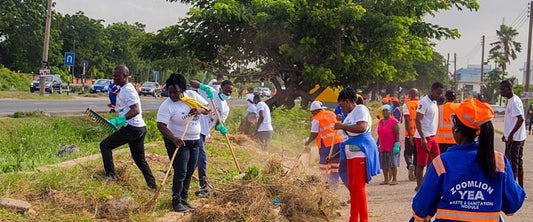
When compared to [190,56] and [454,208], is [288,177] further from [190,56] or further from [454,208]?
[190,56]

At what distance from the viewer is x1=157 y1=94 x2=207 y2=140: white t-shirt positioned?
631 centimetres

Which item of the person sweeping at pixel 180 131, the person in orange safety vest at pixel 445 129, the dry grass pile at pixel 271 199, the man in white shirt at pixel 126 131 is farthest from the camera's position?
the person in orange safety vest at pixel 445 129

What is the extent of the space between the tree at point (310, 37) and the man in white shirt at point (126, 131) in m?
9.27

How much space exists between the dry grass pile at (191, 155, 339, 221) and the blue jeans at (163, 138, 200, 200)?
1.25ft

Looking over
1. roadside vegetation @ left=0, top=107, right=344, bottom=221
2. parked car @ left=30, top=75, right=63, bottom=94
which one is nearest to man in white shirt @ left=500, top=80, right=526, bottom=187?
roadside vegetation @ left=0, top=107, right=344, bottom=221

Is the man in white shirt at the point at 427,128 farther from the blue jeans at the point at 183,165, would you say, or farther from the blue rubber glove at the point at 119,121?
the blue rubber glove at the point at 119,121

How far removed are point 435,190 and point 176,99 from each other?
377 centimetres

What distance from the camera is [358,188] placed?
6109 mm

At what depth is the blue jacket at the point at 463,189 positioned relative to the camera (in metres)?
3.15

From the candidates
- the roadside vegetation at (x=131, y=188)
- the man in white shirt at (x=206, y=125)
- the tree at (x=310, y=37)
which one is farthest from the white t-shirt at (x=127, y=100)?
the tree at (x=310, y=37)

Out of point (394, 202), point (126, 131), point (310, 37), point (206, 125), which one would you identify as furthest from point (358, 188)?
point (310, 37)

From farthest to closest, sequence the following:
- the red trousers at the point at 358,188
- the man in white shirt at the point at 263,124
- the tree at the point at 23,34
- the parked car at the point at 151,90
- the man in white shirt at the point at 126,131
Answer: the tree at the point at 23,34 < the parked car at the point at 151,90 < the man in white shirt at the point at 263,124 < the man in white shirt at the point at 126,131 < the red trousers at the point at 358,188

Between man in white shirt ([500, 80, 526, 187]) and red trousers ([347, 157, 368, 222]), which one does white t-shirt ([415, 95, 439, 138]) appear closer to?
man in white shirt ([500, 80, 526, 187])

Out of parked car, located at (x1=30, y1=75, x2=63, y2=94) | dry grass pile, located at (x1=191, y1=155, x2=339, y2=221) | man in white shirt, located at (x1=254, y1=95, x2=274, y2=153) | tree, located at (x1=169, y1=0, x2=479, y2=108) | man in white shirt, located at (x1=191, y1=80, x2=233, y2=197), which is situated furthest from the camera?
parked car, located at (x1=30, y1=75, x2=63, y2=94)
